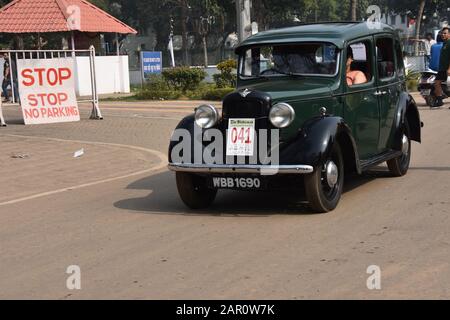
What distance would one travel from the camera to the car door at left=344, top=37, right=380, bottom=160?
8.20 m

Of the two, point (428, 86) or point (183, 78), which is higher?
point (183, 78)

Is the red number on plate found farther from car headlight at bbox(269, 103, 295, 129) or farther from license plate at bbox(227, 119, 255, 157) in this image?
car headlight at bbox(269, 103, 295, 129)

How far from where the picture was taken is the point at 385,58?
9.29m

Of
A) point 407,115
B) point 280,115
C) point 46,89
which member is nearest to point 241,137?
point 280,115

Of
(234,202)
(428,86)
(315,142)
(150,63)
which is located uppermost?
(150,63)

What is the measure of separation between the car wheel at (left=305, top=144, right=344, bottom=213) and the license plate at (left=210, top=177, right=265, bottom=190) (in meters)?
0.50

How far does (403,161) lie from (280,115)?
2.99 metres

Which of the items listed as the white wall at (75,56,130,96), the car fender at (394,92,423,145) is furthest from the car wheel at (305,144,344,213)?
the white wall at (75,56,130,96)

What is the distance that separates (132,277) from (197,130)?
2.62m

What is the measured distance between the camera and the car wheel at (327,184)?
7156 millimetres

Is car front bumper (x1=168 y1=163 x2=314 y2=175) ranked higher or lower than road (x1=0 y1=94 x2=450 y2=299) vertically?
higher

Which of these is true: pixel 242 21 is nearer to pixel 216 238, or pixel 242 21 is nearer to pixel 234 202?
pixel 234 202
